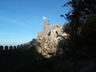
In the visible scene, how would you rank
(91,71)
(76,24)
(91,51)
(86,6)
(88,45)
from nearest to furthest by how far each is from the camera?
(91,71) < (91,51) < (88,45) < (76,24) < (86,6)

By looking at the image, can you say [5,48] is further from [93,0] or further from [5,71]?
[93,0]

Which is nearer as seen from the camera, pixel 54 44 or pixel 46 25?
pixel 54 44

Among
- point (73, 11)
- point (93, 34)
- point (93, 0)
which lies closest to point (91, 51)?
point (93, 34)

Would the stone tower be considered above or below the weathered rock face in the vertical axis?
above

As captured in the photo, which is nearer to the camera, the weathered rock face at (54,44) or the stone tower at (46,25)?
the weathered rock face at (54,44)

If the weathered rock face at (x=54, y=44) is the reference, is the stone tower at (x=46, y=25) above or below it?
above

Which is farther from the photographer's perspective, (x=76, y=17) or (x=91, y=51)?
(x=76, y=17)

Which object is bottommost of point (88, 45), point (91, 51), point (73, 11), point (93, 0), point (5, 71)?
point (5, 71)

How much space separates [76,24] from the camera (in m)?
6.89

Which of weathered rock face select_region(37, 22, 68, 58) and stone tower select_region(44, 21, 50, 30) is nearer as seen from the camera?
weathered rock face select_region(37, 22, 68, 58)

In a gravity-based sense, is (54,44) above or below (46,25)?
below

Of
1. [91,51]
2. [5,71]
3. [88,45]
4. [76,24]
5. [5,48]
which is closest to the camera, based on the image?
[91,51]

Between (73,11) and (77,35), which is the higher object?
(73,11)

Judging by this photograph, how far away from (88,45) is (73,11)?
3070 millimetres
